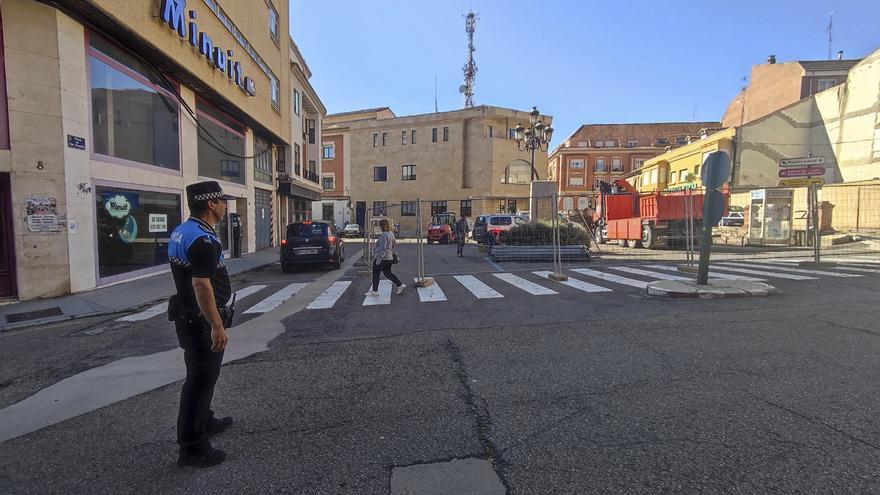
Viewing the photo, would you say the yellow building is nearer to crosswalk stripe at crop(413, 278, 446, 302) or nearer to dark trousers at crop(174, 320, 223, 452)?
crosswalk stripe at crop(413, 278, 446, 302)

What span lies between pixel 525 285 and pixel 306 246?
23.9 feet

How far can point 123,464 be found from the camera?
283cm

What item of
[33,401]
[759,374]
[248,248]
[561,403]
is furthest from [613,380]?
[248,248]

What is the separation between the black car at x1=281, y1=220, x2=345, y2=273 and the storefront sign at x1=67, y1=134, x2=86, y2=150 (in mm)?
5539

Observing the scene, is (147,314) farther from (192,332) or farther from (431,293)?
(192,332)

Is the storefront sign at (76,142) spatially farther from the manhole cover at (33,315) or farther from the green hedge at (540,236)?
the green hedge at (540,236)

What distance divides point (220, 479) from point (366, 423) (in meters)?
1.02

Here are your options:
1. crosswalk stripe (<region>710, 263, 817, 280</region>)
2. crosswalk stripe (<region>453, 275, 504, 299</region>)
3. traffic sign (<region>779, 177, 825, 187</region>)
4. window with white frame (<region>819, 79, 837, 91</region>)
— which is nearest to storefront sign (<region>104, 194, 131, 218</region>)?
crosswalk stripe (<region>453, 275, 504, 299</region>)

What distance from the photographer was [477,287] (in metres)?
9.68

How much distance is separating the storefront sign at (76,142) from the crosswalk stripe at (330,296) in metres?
6.03

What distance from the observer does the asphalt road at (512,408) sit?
8.61 feet

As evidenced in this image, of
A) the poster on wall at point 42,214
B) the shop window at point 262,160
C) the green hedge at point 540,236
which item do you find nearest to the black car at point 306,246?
the poster on wall at point 42,214

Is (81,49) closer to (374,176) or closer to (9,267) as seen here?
(9,267)

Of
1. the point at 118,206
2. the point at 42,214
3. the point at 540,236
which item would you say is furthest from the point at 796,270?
the point at 42,214
